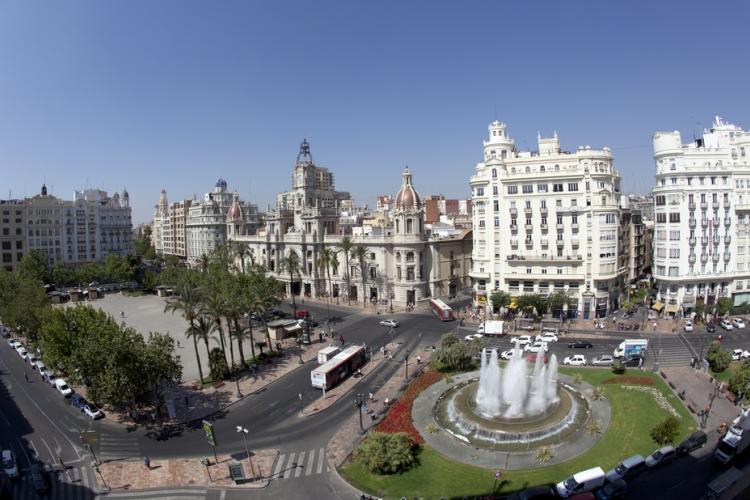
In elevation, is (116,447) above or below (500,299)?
below

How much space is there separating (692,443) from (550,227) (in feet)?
152

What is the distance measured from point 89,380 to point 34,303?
3450cm

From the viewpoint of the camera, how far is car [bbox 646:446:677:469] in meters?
37.4

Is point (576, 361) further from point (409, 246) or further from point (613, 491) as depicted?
point (409, 246)

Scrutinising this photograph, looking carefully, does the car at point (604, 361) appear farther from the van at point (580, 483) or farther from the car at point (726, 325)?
the car at point (726, 325)

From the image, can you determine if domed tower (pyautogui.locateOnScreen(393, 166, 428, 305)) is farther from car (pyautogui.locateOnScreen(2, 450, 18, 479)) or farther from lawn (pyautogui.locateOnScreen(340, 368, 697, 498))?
car (pyautogui.locateOnScreen(2, 450, 18, 479))

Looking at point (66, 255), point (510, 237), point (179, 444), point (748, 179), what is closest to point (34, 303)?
point (179, 444)

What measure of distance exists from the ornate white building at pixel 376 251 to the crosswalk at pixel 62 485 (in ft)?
194

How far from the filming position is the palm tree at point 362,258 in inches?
3829

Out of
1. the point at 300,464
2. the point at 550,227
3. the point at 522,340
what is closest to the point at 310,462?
the point at 300,464

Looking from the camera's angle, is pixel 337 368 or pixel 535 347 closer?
pixel 337 368

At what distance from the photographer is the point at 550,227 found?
81.4 metres

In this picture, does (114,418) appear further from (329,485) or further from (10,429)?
(329,485)

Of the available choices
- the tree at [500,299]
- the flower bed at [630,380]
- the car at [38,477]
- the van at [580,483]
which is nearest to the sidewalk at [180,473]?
the car at [38,477]
